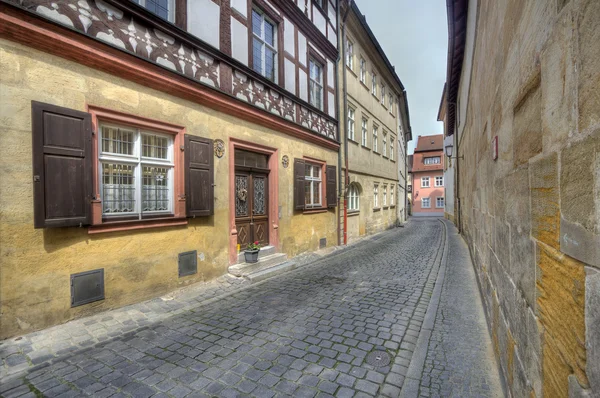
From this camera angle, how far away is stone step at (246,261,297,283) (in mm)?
6415

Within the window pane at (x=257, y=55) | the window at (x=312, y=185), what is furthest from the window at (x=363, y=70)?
the window pane at (x=257, y=55)

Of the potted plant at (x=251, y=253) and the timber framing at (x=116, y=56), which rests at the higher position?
the timber framing at (x=116, y=56)

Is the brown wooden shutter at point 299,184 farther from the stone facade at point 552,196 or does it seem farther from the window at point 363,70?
the window at point 363,70

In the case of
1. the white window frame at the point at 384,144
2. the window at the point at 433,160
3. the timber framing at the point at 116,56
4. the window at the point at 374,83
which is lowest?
the timber framing at the point at 116,56

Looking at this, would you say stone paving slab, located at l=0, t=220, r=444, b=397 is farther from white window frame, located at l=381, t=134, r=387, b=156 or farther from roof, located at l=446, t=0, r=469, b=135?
white window frame, located at l=381, t=134, r=387, b=156

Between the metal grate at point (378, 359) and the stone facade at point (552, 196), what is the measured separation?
109 centimetres

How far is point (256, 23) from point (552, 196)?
826 centimetres

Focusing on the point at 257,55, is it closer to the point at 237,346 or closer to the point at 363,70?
the point at 237,346

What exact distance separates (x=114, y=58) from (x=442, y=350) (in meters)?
6.02

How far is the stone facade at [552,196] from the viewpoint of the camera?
40.4 inches

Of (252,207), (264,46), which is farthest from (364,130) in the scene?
(252,207)

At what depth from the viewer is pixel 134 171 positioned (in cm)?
510

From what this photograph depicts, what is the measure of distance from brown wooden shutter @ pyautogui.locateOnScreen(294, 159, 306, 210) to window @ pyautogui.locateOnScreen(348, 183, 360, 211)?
4999 mm

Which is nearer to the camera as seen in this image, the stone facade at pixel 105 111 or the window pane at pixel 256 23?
the stone facade at pixel 105 111
